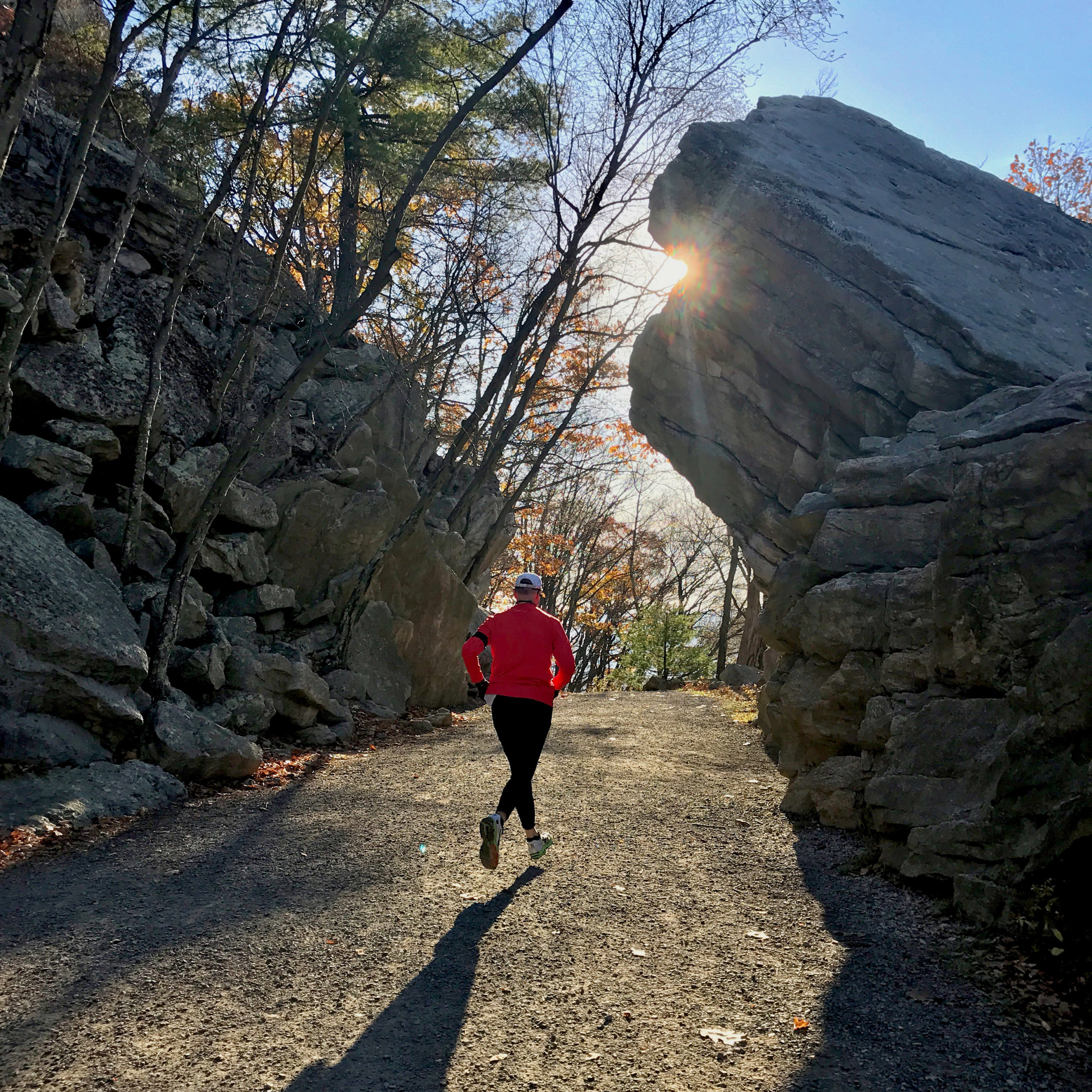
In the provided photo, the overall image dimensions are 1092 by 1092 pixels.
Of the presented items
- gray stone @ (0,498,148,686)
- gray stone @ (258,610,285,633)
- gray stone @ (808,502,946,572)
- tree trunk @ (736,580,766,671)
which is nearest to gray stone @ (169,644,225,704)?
gray stone @ (0,498,148,686)

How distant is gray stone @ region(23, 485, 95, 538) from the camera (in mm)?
7512

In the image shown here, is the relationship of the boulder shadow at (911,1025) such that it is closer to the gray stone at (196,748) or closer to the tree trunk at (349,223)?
the gray stone at (196,748)

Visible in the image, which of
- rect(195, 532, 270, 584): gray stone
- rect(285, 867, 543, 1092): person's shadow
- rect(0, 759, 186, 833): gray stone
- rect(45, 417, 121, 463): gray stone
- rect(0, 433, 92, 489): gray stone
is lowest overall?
rect(0, 759, 186, 833): gray stone

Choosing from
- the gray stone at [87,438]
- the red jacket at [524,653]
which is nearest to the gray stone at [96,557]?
the gray stone at [87,438]

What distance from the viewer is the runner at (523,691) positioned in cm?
527

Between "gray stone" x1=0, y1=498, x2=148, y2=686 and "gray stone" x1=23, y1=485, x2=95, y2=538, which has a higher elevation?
"gray stone" x1=23, y1=485, x2=95, y2=538

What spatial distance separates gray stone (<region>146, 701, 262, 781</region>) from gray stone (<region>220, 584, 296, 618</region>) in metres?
2.99

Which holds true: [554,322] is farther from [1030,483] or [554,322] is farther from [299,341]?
[1030,483]

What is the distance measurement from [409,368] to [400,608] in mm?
4355

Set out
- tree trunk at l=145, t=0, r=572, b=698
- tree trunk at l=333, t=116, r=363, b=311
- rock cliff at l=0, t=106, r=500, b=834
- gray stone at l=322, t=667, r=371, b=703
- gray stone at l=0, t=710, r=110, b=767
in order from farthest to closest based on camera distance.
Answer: tree trunk at l=333, t=116, r=363, b=311 → gray stone at l=322, t=667, r=371, b=703 → tree trunk at l=145, t=0, r=572, b=698 → rock cliff at l=0, t=106, r=500, b=834 → gray stone at l=0, t=710, r=110, b=767

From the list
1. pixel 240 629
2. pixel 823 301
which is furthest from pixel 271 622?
pixel 823 301

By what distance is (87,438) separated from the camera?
8.20 m

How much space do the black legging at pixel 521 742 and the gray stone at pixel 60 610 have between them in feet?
11.7

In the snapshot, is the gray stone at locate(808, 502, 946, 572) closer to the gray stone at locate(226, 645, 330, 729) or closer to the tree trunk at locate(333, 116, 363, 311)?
the gray stone at locate(226, 645, 330, 729)
